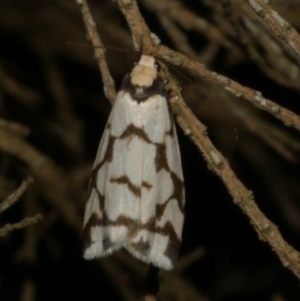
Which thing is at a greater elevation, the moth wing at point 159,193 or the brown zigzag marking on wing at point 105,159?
the moth wing at point 159,193

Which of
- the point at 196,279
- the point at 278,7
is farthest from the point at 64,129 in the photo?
the point at 196,279

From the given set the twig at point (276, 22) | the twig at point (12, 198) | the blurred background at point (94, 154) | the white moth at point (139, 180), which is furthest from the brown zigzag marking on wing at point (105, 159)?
the blurred background at point (94, 154)

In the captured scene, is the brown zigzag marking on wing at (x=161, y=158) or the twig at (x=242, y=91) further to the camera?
the brown zigzag marking on wing at (x=161, y=158)

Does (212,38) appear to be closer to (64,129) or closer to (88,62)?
(64,129)

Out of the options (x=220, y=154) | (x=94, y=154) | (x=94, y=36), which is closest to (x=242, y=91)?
(x=220, y=154)

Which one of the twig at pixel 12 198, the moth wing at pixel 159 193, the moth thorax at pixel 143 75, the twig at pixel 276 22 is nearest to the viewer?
the twig at pixel 276 22

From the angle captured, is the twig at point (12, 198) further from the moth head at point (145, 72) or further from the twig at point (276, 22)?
the twig at point (276, 22)

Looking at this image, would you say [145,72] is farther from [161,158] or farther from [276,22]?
[276,22]

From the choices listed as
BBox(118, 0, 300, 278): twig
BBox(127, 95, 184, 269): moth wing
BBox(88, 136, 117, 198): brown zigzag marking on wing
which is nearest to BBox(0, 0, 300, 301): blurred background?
BBox(88, 136, 117, 198): brown zigzag marking on wing
